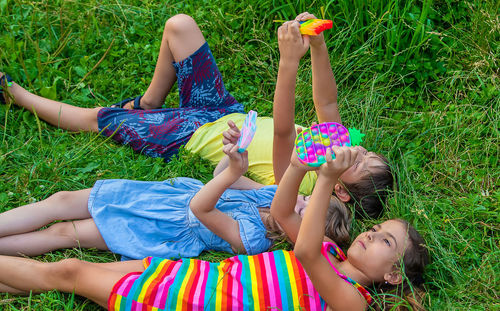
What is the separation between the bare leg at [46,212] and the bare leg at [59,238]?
0.10 feet

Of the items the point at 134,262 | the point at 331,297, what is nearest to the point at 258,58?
the point at 134,262

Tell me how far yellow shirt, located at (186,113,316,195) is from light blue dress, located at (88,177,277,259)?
0.24m

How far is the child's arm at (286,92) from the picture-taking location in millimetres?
2193

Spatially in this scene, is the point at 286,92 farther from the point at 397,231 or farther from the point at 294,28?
the point at 397,231

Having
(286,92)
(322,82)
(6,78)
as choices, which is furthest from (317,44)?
(6,78)

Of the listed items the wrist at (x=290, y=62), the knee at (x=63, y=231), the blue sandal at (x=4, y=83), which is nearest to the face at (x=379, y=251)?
the wrist at (x=290, y=62)

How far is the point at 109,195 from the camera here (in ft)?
7.83

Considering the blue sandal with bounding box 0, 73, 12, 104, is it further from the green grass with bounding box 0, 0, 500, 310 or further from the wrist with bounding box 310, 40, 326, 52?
the wrist with bounding box 310, 40, 326, 52

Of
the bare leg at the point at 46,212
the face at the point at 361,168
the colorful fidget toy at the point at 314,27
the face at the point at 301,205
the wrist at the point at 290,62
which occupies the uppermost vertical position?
the colorful fidget toy at the point at 314,27

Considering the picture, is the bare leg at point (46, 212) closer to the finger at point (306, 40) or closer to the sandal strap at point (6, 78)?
the sandal strap at point (6, 78)

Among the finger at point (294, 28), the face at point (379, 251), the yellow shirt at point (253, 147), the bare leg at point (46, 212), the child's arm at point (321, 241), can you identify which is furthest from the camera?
the yellow shirt at point (253, 147)

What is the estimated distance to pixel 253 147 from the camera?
105 inches

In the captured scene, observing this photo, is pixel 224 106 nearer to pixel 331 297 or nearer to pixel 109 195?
pixel 109 195

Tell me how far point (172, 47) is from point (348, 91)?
1074 mm
